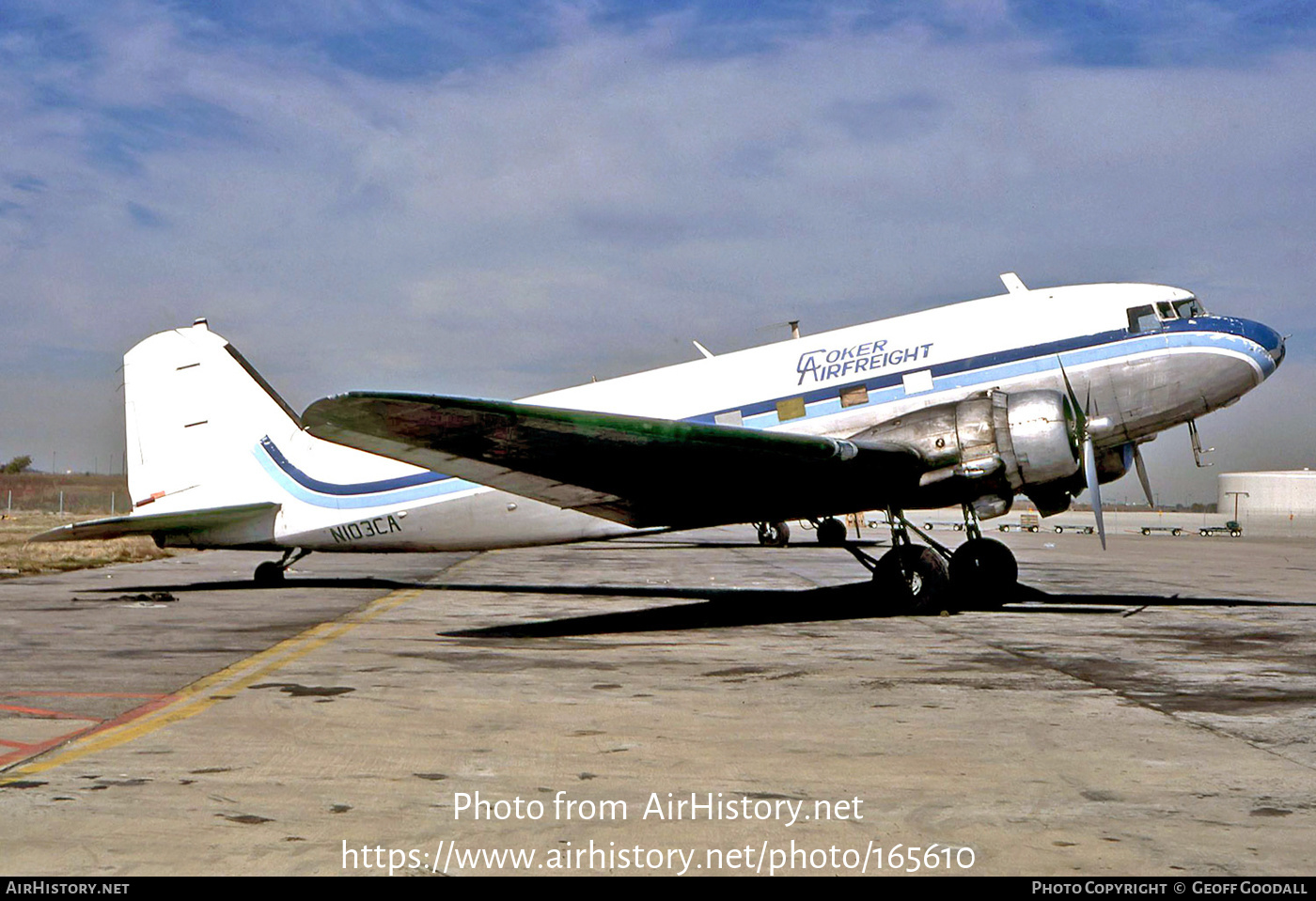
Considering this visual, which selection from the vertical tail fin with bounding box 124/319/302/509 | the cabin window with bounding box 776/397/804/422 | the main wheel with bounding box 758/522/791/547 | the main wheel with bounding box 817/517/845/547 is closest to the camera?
the cabin window with bounding box 776/397/804/422

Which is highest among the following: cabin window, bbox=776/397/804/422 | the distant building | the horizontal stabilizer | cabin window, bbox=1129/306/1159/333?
cabin window, bbox=1129/306/1159/333

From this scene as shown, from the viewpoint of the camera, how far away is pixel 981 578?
16359 mm

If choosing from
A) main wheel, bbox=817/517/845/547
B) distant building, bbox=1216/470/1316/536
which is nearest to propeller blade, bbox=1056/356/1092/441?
main wheel, bbox=817/517/845/547

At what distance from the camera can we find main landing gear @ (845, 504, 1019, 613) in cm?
1551

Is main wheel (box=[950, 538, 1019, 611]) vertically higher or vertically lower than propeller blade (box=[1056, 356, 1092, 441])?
lower

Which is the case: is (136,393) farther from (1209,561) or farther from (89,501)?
(89,501)

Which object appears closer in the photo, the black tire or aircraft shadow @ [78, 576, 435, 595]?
aircraft shadow @ [78, 576, 435, 595]

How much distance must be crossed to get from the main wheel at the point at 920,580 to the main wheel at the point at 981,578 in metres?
0.68

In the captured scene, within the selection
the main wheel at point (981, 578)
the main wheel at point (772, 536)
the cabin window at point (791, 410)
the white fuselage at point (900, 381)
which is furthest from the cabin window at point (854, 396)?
the main wheel at point (772, 536)

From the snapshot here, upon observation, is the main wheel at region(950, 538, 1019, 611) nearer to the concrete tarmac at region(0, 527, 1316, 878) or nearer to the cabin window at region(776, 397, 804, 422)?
the concrete tarmac at region(0, 527, 1316, 878)

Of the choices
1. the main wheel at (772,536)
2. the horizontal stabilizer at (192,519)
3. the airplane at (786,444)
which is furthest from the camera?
the main wheel at (772,536)

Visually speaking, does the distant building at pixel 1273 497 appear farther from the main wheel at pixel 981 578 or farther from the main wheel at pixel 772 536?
the main wheel at pixel 981 578

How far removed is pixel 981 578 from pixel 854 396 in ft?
10.8

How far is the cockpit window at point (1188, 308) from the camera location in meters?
16.6
